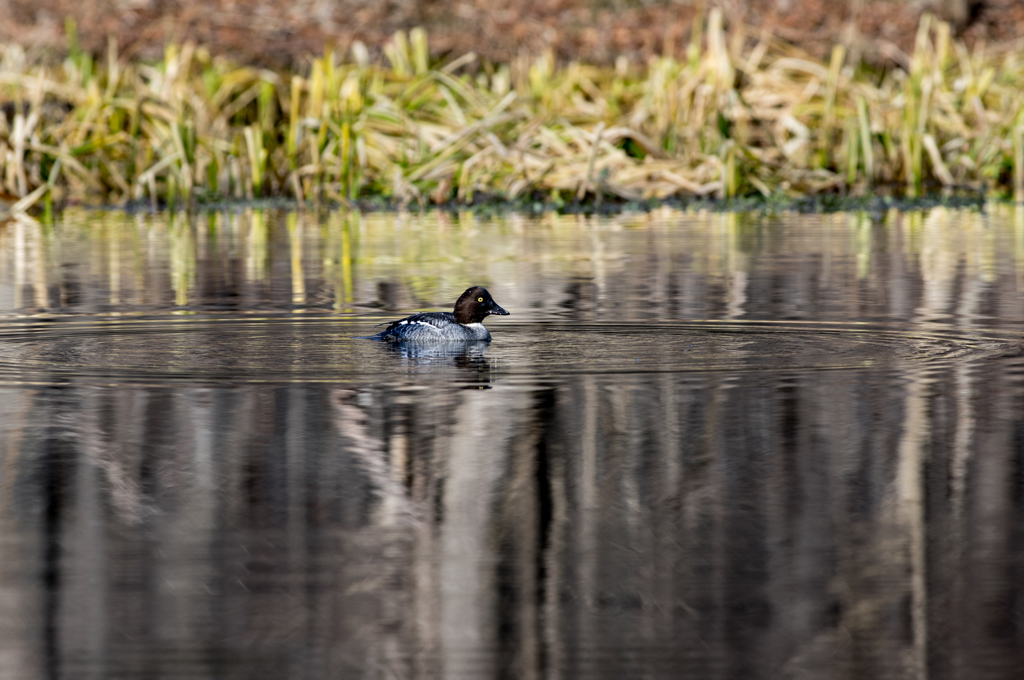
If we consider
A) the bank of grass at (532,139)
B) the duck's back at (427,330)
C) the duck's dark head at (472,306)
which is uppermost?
the bank of grass at (532,139)

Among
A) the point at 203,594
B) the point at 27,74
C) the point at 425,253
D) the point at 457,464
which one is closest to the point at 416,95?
the point at 27,74

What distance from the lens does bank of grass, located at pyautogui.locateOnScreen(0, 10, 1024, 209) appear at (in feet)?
71.4

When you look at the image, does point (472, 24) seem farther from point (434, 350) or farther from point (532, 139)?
point (434, 350)

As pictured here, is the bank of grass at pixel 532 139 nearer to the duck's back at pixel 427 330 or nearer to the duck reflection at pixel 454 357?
the duck's back at pixel 427 330

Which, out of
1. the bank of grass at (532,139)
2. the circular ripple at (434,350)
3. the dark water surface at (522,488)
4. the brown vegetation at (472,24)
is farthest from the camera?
the brown vegetation at (472,24)

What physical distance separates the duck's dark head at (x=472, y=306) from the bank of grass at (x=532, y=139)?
11046mm

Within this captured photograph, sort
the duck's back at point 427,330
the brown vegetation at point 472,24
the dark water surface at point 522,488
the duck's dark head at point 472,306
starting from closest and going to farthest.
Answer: the dark water surface at point 522,488
the duck's back at point 427,330
the duck's dark head at point 472,306
the brown vegetation at point 472,24

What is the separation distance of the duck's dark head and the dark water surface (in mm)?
243

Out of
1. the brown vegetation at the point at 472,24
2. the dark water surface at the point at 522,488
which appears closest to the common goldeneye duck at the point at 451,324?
the dark water surface at the point at 522,488

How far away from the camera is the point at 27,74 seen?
25.2 metres

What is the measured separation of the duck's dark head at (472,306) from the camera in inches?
389

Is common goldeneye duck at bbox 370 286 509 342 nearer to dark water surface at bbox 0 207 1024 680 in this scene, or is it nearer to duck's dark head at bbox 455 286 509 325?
duck's dark head at bbox 455 286 509 325

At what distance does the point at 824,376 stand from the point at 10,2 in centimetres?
2874

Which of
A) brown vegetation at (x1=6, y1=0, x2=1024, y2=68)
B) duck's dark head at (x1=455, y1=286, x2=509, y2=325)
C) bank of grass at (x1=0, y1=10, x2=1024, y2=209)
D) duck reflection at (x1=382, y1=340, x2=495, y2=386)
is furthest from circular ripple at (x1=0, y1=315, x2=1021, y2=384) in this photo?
brown vegetation at (x1=6, y1=0, x2=1024, y2=68)
